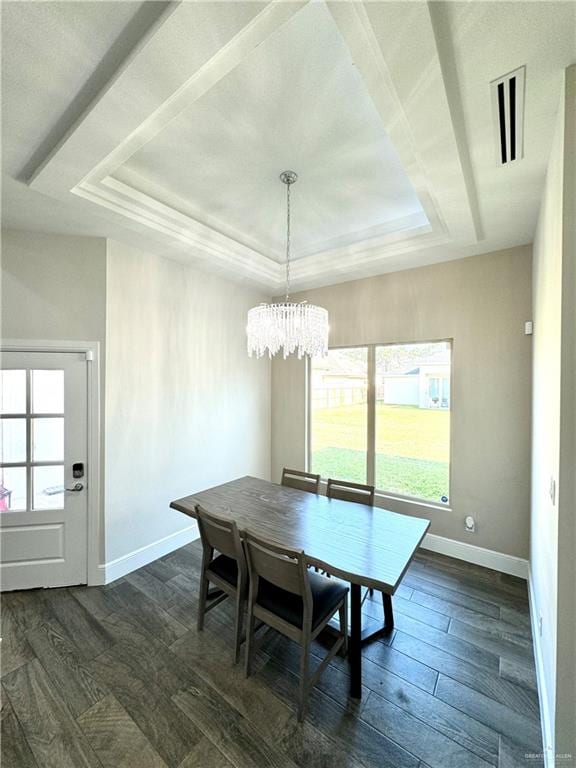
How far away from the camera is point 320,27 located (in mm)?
1248

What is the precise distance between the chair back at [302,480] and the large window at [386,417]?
1024 millimetres

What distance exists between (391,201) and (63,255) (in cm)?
279

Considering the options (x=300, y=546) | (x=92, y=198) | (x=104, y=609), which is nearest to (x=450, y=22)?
(x=92, y=198)

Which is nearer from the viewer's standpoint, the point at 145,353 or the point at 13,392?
the point at 13,392

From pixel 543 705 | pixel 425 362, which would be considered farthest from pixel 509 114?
pixel 543 705

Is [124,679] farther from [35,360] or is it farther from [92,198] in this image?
[92,198]

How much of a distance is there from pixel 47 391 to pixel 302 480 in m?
2.37

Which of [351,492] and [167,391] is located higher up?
[167,391]

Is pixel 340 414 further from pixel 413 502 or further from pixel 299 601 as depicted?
pixel 299 601

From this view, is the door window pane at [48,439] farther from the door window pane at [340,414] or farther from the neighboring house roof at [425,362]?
the neighboring house roof at [425,362]

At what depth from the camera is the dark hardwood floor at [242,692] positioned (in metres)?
1.43

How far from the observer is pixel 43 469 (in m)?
2.57

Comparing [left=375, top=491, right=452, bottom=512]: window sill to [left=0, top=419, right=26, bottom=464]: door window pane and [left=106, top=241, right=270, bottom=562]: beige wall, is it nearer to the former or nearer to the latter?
[left=106, top=241, right=270, bottom=562]: beige wall

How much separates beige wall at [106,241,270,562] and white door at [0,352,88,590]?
0.24m
